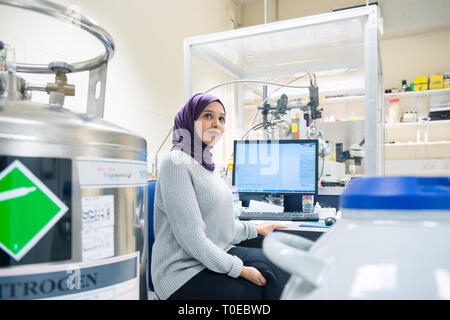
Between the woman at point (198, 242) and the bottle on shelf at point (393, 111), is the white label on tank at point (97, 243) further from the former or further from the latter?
the bottle on shelf at point (393, 111)

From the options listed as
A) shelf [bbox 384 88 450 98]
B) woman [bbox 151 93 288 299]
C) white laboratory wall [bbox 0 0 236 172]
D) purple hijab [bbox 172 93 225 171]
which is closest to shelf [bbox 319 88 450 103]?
shelf [bbox 384 88 450 98]

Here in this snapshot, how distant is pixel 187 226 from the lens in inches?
45.4

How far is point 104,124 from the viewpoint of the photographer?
13.2 inches

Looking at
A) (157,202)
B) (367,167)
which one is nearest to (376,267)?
(157,202)

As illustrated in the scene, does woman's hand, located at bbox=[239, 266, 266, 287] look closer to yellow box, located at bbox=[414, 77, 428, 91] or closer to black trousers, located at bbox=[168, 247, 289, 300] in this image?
black trousers, located at bbox=[168, 247, 289, 300]

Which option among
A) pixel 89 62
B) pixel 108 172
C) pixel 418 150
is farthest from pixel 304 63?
pixel 108 172

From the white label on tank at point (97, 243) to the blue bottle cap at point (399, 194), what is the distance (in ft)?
0.73

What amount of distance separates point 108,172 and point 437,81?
550 cm

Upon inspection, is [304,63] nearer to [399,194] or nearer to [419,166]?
[419,166]

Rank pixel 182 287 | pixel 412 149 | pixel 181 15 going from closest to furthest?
pixel 182 287, pixel 181 15, pixel 412 149

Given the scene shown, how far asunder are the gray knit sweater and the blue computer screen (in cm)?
59

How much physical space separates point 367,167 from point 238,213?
0.80m

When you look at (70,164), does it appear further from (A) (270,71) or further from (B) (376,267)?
(A) (270,71)

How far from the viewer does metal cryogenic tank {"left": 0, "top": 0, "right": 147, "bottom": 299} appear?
28cm
